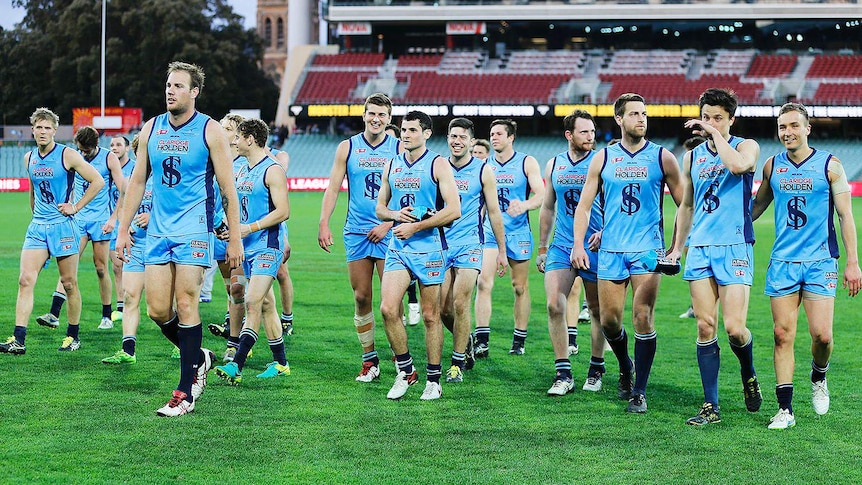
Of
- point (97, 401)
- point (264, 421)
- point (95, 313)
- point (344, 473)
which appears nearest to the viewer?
point (344, 473)

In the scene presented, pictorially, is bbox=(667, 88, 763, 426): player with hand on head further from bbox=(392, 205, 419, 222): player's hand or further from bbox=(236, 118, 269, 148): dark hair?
bbox=(236, 118, 269, 148): dark hair

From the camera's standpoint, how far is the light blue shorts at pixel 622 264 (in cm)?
807

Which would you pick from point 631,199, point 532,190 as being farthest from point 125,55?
point 631,199

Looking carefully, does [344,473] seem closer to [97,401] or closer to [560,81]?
[97,401]

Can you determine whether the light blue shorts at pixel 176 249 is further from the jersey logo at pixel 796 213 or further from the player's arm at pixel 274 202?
the jersey logo at pixel 796 213

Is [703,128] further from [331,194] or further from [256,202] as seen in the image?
[256,202]

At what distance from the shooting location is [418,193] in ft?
28.2

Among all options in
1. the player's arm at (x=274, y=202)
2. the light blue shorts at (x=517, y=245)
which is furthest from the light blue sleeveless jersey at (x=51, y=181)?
the light blue shorts at (x=517, y=245)

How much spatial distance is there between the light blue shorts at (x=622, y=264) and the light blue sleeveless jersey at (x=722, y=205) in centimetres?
46

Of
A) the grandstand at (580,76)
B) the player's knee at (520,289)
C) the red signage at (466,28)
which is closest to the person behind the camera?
the player's knee at (520,289)

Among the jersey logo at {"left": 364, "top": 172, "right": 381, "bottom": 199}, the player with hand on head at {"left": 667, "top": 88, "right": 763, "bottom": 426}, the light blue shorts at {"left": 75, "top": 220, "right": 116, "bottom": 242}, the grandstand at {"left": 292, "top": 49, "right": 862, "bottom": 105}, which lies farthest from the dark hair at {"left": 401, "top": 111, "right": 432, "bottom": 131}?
the grandstand at {"left": 292, "top": 49, "right": 862, "bottom": 105}

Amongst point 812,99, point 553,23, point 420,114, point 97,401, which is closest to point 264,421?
point 97,401

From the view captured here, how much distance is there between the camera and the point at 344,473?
6.24 metres

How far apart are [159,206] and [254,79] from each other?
233 ft
